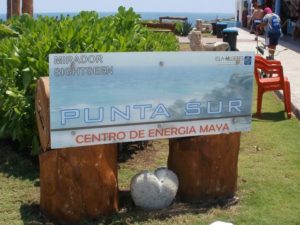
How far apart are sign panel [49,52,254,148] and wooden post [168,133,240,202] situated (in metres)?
0.16

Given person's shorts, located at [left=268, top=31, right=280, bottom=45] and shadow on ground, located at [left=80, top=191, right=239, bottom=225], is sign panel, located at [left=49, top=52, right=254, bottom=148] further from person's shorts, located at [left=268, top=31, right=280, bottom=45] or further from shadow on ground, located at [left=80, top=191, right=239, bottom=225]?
person's shorts, located at [left=268, top=31, right=280, bottom=45]

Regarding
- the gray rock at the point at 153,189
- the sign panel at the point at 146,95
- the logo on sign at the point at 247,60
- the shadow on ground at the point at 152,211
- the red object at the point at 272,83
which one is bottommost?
the shadow on ground at the point at 152,211

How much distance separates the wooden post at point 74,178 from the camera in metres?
4.12

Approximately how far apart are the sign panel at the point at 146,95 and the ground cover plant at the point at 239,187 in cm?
67

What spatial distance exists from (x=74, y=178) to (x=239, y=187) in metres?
1.70

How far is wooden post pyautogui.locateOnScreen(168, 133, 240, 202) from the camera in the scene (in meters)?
4.57

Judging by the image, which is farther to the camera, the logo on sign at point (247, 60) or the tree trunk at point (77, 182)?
the logo on sign at point (247, 60)

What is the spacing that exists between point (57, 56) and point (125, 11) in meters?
4.34

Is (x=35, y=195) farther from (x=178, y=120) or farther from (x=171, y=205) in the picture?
(x=178, y=120)

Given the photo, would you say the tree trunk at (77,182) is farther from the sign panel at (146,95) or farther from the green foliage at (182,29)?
the green foliage at (182,29)

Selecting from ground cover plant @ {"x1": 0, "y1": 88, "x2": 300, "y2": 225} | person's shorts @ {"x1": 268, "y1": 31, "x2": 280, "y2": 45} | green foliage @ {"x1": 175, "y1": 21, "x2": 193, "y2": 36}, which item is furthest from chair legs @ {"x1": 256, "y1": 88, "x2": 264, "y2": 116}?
green foliage @ {"x1": 175, "y1": 21, "x2": 193, "y2": 36}

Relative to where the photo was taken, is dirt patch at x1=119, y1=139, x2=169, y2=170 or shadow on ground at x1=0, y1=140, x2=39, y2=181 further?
dirt patch at x1=119, y1=139, x2=169, y2=170

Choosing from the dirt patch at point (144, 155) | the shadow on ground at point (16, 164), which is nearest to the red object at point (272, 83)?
the dirt patch at point (144, 155)

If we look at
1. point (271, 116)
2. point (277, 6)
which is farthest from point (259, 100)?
point (277, 6)
